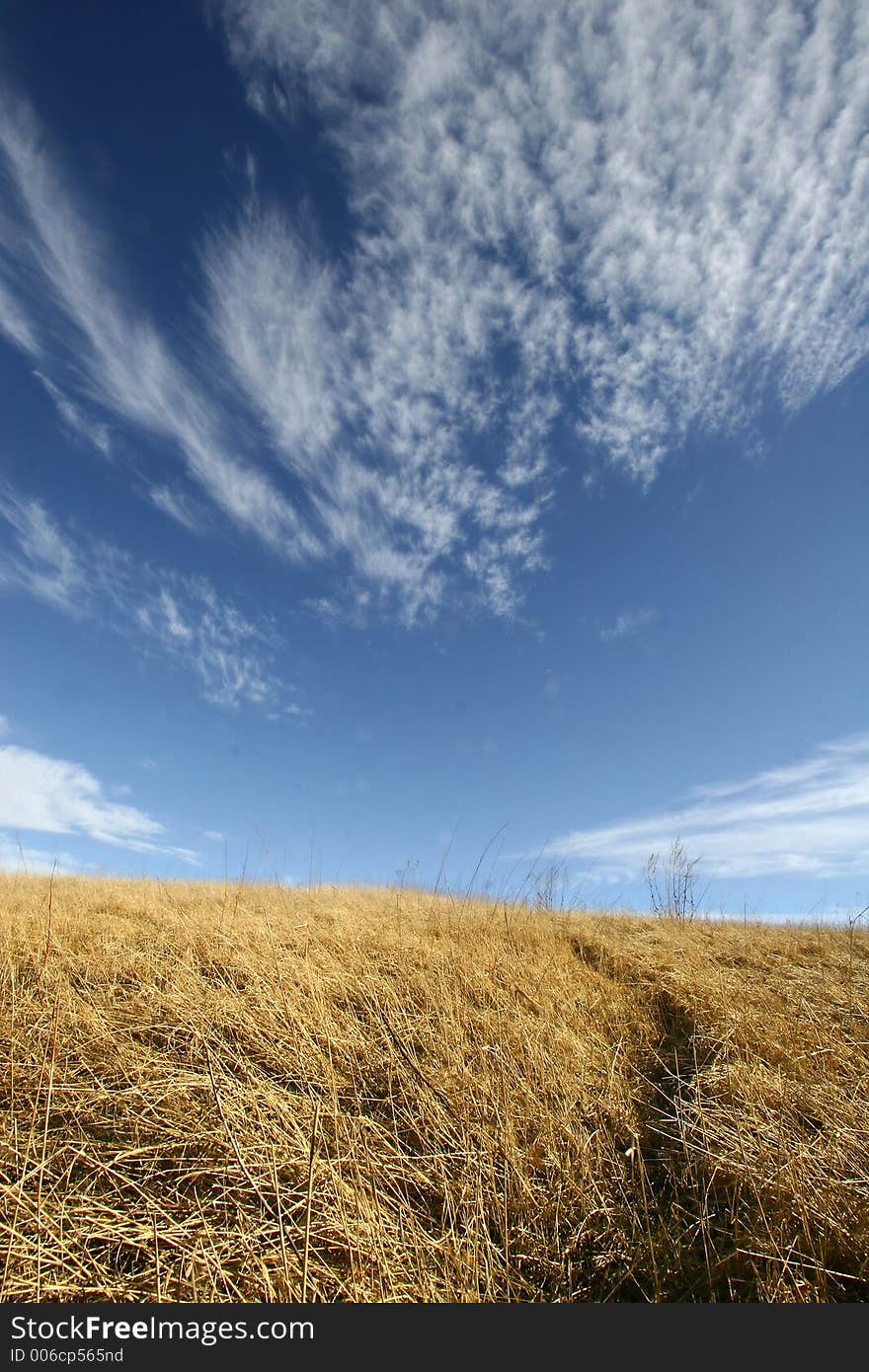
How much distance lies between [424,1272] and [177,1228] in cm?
107

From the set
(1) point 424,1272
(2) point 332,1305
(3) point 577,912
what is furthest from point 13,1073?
(3) point 577,912

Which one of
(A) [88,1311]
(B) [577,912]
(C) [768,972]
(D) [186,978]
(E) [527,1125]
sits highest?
(B) [577,912]

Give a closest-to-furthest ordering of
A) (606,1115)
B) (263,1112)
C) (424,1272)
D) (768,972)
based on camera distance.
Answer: (424,1272) < (263,1112) < (606,1115) < (768,972)

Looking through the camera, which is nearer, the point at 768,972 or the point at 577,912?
the point at 768,972

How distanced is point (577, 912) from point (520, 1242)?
7342mm

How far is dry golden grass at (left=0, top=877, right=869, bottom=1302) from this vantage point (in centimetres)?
255

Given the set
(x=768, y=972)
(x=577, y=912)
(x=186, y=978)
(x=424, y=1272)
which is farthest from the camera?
(x=577, y=912)

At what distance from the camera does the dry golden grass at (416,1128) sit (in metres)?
2.55

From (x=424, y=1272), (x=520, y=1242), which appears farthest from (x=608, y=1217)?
(x=424, y=1272)

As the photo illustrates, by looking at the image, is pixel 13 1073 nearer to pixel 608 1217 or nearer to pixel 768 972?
pixel 608 1217

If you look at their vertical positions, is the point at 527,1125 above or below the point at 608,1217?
above

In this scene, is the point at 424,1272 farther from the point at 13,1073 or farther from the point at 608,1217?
the point at 13,1073

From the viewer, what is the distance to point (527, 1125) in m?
3.47

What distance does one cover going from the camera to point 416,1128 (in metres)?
3.32
